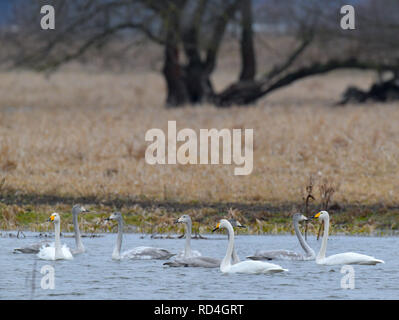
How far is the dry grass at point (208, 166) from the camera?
1514 centimetres

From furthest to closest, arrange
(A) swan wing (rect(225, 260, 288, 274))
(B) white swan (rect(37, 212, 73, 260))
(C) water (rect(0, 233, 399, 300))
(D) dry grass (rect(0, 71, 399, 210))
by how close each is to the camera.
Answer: (D) dry grass (rect(0, 71, 399, 210)) < (B) white swan (rect(37, 212, 73, 260)) < (A) swan wing (rect(225, 260, 288, 274)) < (C) water (rect(0, 233, 399, 300))

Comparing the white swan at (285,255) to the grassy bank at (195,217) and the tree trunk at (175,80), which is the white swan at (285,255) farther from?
the tree trunk at (175,80)

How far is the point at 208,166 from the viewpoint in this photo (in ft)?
56.2

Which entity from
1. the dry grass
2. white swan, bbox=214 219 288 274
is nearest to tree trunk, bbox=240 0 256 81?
the dry grass

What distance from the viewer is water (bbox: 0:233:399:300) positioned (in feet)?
29.6

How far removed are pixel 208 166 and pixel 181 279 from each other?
24.5 ft

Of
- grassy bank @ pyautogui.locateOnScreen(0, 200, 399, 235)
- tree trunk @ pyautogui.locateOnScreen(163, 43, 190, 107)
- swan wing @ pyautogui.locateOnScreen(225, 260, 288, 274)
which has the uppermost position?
tree trunk @ pyautogui.locateOnScreen(163, 43, 190, 107)

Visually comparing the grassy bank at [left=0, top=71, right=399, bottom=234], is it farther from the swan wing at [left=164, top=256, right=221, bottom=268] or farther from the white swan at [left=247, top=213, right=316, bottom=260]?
the swan wing at [left=164, top=256, right=221, bottom=268]

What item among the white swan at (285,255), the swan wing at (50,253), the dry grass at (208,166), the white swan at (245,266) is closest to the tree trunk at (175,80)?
the dry grass at (208,166)

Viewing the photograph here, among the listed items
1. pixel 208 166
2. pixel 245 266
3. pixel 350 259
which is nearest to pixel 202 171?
pixel 208 166

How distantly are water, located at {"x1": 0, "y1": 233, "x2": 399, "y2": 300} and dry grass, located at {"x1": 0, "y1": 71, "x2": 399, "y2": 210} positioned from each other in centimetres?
336

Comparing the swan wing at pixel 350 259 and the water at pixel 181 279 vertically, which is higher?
the swan wing at pixel 350 259

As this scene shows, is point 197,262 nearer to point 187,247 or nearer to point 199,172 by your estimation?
point 187,247

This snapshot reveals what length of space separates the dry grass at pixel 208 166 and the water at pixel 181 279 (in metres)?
3.36
